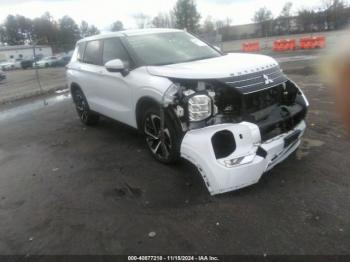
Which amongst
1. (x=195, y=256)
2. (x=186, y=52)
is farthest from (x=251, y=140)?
(x=186, y=52)

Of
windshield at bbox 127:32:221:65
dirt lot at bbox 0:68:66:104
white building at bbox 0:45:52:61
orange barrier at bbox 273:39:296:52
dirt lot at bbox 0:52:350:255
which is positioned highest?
white building at bbox 0:45:52:61

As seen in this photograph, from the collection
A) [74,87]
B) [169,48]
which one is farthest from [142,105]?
[74,87]

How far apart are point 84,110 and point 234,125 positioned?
4272 millimetres

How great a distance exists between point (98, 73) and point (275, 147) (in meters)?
3.45

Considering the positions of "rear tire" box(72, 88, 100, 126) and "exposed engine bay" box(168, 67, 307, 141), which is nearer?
"exposed engine bay" box(168, 67, 307, 141)

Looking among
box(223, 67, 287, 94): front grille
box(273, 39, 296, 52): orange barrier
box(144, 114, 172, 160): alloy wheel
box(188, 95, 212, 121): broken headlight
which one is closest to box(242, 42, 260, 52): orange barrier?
box(273, 39, 296, 52): orange barrier

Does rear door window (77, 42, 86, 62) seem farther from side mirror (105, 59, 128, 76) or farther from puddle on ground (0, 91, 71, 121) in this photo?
puddle on ground (0, 91, 71, 121)

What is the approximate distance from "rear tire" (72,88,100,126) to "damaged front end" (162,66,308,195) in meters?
3.19

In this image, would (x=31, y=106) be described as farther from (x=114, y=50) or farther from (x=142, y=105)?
(x=142, y=105)

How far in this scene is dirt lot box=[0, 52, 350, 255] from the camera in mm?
2990

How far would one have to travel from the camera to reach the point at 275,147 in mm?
3592

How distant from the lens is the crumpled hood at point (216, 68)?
3.74 meters

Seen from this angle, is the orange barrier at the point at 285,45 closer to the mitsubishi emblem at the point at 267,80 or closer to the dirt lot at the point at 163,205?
the dirt lot at the point at 163,205

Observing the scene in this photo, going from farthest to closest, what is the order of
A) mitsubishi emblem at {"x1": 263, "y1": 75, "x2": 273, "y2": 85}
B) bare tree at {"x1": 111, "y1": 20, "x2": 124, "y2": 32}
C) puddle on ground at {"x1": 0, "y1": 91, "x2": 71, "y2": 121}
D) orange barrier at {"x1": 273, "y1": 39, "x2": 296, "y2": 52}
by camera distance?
1. bare tree at {"x1": 111, "y1": 20, "x2": 124, "y2": 32}
2. orange barrier at {"x1": 273, "y1": 39, "x2": 296, "y2": 52}
3. puddle on ground at {"x1": 0, "y1": 91, "x2": 71, "y2": 121}
4. mitsubishi emblem at {"x1": 263, "y1": 75, "x2": 273, "y2": 85}
